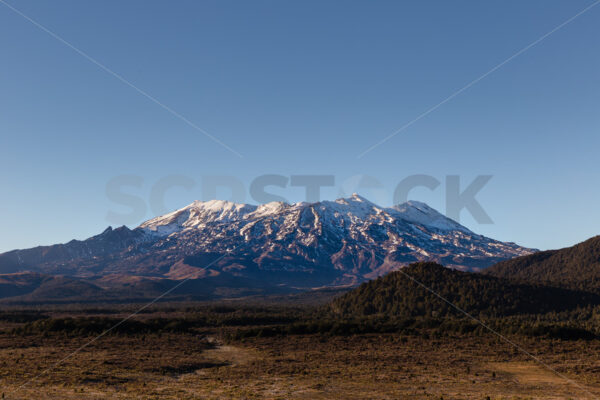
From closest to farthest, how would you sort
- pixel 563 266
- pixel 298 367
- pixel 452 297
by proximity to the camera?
pixel 298 367
pixel 452 297
pixel 563 266

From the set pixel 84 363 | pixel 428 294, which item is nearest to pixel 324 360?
pixel 84 363

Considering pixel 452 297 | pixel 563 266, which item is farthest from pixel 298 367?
pixel 563 266

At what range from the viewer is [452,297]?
9912cm

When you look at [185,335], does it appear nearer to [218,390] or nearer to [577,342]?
[218,390]

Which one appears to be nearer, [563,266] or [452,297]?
[452,297]

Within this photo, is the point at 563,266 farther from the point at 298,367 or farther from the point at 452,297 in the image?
the point at 298,367

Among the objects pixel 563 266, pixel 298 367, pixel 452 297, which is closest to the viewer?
pixel 298 367

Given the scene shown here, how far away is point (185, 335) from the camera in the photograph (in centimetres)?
7094

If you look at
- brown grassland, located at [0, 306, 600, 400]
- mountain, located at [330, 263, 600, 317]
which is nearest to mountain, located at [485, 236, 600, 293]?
mountain, located at [330, 263, 600, 317]

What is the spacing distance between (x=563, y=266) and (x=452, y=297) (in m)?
89.1

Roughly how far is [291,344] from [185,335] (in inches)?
801

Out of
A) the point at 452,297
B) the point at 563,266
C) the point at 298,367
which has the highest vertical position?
the point at 563,266

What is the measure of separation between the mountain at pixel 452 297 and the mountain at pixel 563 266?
29.5 metres

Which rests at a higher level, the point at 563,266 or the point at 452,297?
the point at 563,266
